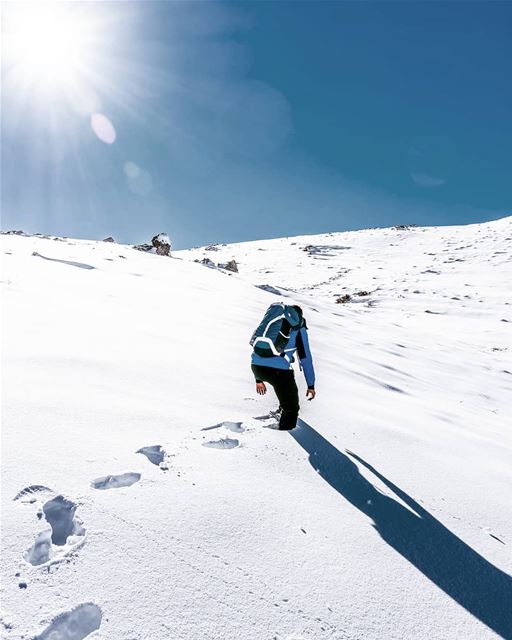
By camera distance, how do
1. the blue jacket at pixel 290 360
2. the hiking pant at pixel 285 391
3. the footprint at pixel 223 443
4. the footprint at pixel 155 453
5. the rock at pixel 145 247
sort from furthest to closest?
the rock at pixel 145 247 < the blue jacket at pixel 290 360 < the hiking pant at pixel 285 391 < the footprint at pixel 223 443 < the footprint at pixel 155 453

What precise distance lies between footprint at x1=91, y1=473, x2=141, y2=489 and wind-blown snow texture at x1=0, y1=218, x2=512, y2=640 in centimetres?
2

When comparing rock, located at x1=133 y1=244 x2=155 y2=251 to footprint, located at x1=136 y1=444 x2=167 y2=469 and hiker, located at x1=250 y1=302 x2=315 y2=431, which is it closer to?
hiker, located at x1=250 y1=302 x2=315 y2=431

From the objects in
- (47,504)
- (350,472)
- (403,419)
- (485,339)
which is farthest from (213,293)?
(485,339)

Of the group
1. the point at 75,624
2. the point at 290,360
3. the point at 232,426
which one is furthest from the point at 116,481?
the point at 290,360

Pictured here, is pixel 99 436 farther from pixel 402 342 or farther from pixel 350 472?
pixel 402 342

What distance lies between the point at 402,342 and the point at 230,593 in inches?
543

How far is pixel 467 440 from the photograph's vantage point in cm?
588

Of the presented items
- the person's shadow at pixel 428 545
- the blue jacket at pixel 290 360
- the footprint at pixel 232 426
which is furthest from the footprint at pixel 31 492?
the blue jacket at pixel 290 360

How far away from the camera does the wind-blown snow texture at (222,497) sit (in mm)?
2164

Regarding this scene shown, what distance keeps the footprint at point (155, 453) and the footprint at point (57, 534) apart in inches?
31.7

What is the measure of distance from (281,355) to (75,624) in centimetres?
318

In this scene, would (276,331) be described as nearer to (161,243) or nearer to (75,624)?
(75,624)

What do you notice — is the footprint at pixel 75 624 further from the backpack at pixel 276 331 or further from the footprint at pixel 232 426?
the backpack at pixel 276 331

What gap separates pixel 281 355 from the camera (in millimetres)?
4719
